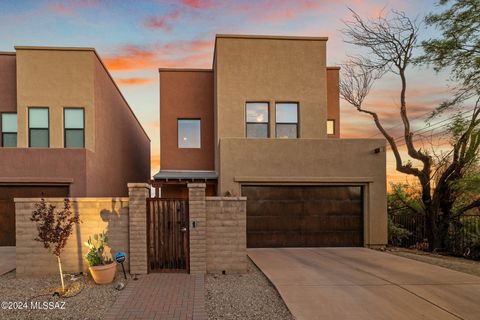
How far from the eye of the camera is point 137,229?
7.18m

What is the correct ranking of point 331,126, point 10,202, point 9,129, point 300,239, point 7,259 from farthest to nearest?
1. point 331,126
2. point 9,129
3. point 300,239
4. point 10,202
5. point 7,259

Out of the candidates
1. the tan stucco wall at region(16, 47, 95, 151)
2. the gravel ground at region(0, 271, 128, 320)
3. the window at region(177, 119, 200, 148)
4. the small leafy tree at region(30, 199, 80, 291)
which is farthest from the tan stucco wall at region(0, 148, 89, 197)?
the window at region(177, 119, 200, 148)

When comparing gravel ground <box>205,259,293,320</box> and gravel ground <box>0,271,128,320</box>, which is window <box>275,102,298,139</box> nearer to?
gravel ground <box>205,259,293,320</box>

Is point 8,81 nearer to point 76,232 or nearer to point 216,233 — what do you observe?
point 76,232

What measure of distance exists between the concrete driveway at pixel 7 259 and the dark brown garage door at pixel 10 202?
0.45 meters

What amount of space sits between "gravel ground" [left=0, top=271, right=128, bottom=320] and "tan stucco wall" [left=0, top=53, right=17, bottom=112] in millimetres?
7685

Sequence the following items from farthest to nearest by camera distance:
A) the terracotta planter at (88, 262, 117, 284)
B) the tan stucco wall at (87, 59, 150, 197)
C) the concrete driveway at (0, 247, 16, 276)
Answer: the tan stucco wall at (87, 59, 150, 197) < the concrete driveway at (0, 247, 16, 276) < the terracotta planter at (88, 262, 117, 284)

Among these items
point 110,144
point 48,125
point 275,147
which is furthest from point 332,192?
point 48,125

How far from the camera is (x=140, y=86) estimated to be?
54.4 ft

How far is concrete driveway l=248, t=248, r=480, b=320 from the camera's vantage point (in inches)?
197

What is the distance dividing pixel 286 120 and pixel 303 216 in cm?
447

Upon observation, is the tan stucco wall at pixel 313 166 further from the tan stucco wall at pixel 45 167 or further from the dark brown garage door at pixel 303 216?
the tan stucco wall at pixel 45 167

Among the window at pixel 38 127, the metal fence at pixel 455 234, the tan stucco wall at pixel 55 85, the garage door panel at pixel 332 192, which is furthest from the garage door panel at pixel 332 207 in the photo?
the window at pixel 38 127

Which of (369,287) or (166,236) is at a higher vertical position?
(166,236)
